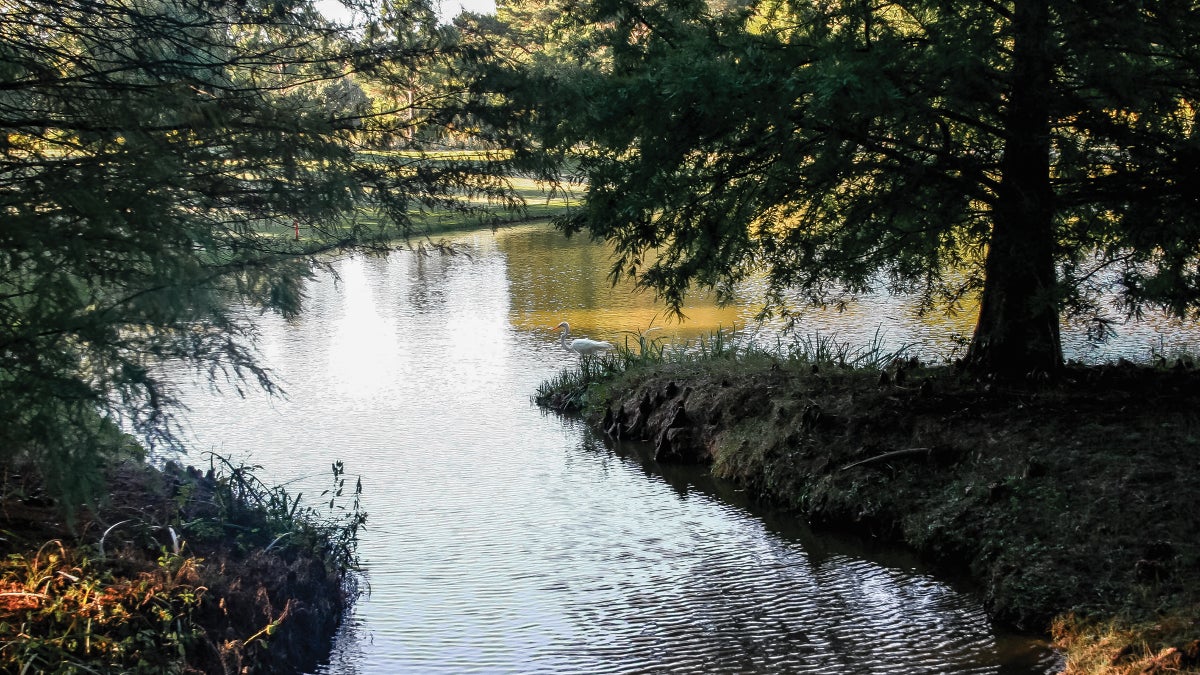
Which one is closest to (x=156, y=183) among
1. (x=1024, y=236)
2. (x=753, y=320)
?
(x=1024, y=236)

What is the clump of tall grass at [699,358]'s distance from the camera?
13.0m

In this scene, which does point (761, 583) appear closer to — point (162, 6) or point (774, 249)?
point (774, 249)

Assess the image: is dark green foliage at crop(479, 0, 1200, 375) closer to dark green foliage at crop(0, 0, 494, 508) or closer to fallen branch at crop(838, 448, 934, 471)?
dark green foliage at crop(0, 0, 494, 508)

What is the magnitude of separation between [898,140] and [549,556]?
414 cm

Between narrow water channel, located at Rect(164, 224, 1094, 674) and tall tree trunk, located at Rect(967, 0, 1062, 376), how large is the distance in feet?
7.68

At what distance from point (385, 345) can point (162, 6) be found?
11.4 meters

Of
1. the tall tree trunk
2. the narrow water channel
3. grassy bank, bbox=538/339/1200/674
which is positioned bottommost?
the narrow water channel

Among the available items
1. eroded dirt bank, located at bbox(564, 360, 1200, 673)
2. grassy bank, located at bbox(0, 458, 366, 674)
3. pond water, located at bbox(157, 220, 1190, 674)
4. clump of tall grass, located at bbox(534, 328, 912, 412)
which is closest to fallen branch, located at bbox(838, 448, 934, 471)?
eroded dirt bank, located at bbox(564, 360, 1200, 673)

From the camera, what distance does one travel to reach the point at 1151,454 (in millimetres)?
7594

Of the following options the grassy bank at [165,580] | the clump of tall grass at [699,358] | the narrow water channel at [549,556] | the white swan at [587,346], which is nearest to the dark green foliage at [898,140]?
the narrow water channel at [549,556]

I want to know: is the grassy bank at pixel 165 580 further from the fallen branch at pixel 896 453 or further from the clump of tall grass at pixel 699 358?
the clump of tall grass at pixel 699 358

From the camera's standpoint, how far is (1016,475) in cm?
798

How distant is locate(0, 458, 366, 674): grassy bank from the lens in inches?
204

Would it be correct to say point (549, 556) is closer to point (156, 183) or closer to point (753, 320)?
point (156, 183)
